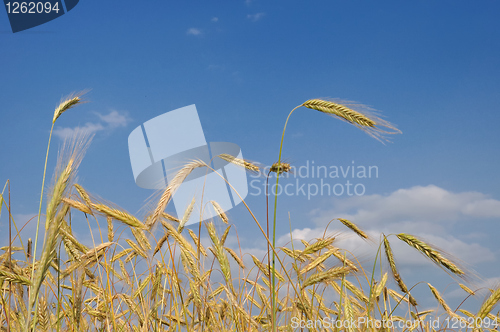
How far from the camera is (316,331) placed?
306 cm

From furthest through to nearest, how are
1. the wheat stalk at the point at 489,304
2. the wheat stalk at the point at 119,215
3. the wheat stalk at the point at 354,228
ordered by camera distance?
the wheat stalk at the point at 354,228 → the wheat stalk at the point at 489,304 → the wheat stalk at the point at 119,215

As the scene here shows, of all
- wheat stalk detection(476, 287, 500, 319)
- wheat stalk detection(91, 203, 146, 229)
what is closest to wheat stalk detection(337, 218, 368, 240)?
wheat stalk detection(476, 287, 500, 319)

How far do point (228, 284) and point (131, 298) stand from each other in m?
0.91

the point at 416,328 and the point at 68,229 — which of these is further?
the point at 416,328

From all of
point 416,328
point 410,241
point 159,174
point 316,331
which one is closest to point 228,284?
point 316,331

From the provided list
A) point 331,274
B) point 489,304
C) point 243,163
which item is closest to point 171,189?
point 243,163

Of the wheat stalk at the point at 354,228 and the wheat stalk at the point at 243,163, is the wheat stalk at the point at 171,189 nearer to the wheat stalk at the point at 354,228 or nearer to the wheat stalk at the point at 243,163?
the wheat stalk at the point at 243,163

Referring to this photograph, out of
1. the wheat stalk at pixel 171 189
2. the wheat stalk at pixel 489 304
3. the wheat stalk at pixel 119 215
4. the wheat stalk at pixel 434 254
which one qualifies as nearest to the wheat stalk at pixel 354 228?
the wheat stalk at pixel 434 254

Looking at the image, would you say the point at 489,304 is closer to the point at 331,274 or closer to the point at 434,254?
the point at 434,254

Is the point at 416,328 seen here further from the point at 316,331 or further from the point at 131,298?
the point at 131,298

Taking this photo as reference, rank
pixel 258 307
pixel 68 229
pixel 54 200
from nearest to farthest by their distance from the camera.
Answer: pixel 54 200 < pixel 68 229 < pixel 258 307

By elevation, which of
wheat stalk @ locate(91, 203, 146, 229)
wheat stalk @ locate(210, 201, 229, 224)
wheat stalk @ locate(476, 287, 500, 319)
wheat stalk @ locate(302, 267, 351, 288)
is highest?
wheat stalk @ locate(210, 201, 229, 224)

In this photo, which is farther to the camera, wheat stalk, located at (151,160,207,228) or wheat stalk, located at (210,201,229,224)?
wheat stalk, located at (210,201,229,224)

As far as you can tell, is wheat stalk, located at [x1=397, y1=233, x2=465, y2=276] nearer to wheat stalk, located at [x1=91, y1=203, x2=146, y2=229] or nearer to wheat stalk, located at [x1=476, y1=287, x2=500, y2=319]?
wheat stalk, located at [x1=476, y1=287, x2=500, y2=319]
